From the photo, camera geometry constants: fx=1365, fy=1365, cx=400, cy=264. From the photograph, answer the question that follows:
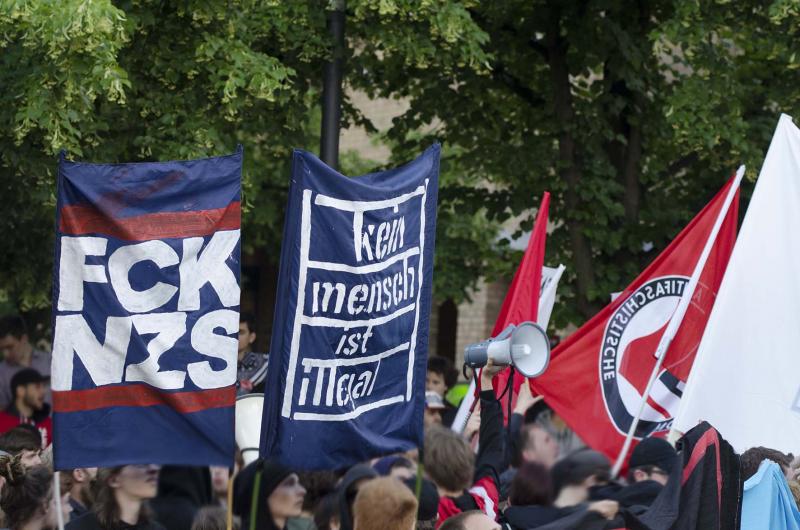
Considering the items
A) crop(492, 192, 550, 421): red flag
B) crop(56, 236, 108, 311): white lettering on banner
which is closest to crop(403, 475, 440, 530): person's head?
crop(56, 236, 108, 311): white lettering on banner

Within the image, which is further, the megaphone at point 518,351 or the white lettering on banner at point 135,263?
the megaphone at point 518,351

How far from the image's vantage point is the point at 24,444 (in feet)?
23.2

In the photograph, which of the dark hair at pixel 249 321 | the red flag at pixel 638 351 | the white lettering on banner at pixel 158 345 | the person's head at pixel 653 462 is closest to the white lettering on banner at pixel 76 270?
the white lettering on banner at pixel 158 345

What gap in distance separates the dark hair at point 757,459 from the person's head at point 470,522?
1319 millimetres

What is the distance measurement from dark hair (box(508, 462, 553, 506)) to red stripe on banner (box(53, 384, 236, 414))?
1473 mm

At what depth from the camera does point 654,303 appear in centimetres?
938

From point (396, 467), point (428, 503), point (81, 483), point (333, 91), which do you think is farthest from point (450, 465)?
point (333, 91)

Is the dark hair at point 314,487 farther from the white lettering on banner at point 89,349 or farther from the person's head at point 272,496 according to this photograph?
the white lettering on banner at point 89,349

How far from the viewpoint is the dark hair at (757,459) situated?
6203mm

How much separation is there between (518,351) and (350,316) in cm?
91

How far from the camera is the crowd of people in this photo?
5586 mm

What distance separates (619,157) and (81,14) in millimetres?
6145

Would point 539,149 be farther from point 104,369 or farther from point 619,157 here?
point 104,369

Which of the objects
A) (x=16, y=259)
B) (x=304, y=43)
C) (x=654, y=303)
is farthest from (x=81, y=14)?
(x=16, y=259)
